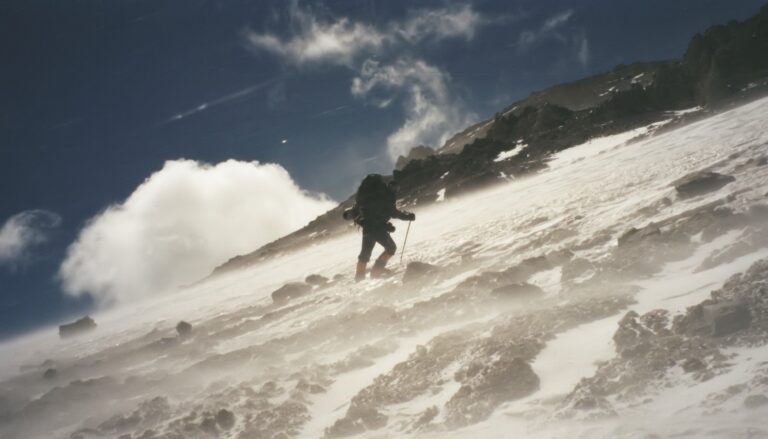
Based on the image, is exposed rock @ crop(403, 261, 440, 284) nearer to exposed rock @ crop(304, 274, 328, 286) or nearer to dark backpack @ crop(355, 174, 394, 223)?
dark backpack @ crop(355, 174, 394, 223)

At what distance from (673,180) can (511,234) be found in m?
3.51

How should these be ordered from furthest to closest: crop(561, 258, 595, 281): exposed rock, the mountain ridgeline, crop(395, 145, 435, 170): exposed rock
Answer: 1. crop(395, 145, 435, 170): exposed rock
2. the mountain ridgeline
3. crop(561, 258, 595, 281): exposed rock

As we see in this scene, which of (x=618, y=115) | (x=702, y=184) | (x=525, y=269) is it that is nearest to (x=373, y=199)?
Answer: (x=525, y=269)

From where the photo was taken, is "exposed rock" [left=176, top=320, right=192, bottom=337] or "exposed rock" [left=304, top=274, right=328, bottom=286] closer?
"exposed rock" [left=176, top=320, right=192, bottom=337]

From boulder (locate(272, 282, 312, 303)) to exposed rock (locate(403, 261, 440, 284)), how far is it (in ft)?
11.3

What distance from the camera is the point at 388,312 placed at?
6707 mm

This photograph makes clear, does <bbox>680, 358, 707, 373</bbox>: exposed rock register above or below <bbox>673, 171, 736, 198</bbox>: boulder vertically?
below

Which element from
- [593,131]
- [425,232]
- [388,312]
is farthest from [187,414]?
[593,131]

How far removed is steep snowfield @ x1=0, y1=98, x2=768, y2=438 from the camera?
3117 mm

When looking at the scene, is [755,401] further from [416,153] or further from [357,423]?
[416,153]

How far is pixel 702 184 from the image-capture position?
773 centimetres

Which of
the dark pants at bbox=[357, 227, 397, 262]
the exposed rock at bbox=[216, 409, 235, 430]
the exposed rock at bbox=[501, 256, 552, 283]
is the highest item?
the dark pants at bbox=[357, 227, 397, 262]

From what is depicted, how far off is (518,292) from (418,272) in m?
3.14

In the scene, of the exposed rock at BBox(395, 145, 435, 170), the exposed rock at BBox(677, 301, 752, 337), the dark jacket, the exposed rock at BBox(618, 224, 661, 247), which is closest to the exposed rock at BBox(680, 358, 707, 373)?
the exposed rock at BBox(677, 301, 752, 337)
